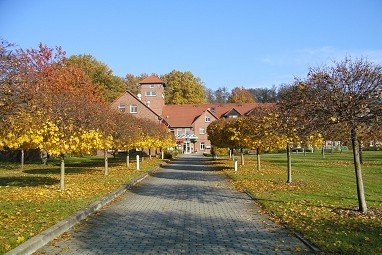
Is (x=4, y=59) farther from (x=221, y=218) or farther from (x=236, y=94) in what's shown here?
(x=236, y=94)

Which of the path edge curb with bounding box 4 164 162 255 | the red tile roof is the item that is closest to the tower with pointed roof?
the red tile roof

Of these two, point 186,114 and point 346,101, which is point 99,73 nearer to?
point 186,114

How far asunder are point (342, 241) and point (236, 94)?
9314cm

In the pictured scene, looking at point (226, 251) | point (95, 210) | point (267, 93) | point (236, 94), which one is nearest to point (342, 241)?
point (226, 251)

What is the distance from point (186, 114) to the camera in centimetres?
7869

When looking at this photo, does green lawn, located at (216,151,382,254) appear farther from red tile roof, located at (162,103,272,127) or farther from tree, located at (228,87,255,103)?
tree, located at (228,87,255,103)

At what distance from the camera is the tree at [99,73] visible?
59.1 m

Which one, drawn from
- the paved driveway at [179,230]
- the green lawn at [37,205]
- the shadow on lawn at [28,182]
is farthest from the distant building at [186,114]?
the paved driveway at [179,230]

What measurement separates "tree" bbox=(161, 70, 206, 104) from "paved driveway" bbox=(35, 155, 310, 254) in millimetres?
76150

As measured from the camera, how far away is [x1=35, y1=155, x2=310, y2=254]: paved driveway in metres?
6.80

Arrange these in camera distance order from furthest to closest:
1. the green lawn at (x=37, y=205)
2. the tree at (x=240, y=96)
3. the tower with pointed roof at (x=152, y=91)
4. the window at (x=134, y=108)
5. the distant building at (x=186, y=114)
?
the tree at (x=240, y=96)
the distant building at (x=186, y=114)
the tower with pointed roof at (x=152, y=91)
the window at (x=134, y=108)
the green lawn at (x=37, y=205)

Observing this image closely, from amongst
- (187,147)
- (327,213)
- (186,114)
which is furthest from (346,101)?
(186,114)

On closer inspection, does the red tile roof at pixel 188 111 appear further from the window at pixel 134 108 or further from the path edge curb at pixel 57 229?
the path edge curb at pixel 57 229

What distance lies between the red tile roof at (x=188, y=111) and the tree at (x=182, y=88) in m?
8.39
